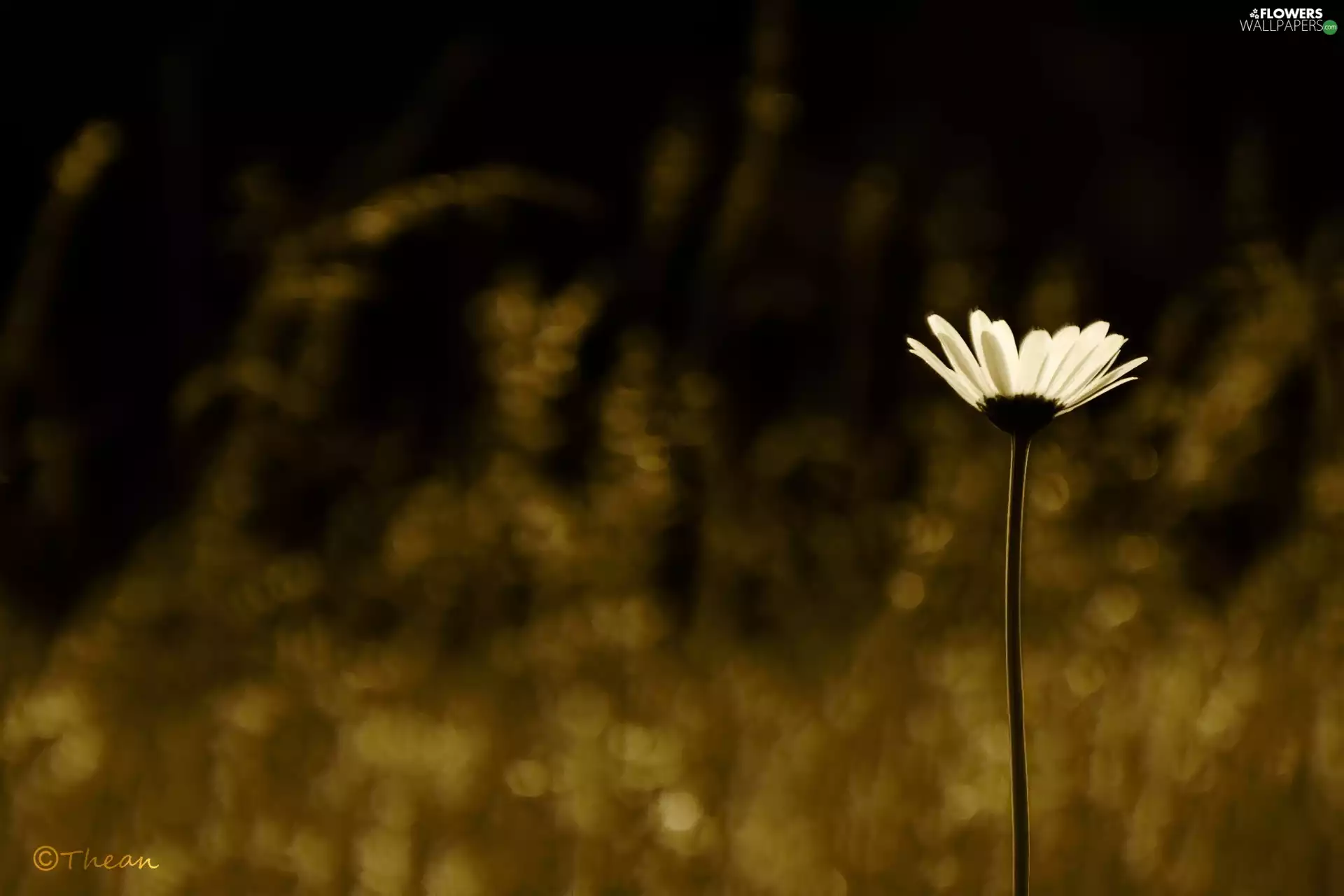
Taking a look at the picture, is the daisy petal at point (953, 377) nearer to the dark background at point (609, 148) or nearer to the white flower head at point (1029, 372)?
the white flower head at point (1029, 372)

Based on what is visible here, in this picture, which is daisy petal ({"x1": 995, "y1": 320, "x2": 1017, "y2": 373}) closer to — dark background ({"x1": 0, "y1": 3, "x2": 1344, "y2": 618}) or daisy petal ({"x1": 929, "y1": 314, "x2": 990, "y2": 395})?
daisy petal ({"x1": 929, "y1": 314, "x2": 990, "y2": 395})

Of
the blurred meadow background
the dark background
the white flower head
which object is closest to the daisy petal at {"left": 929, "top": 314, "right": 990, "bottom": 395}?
the white flower head

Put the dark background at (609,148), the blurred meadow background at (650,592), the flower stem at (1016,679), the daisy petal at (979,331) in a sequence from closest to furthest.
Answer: the flower stem at (1016,679) → the daisy petal at (979,331) → the blurred meadow background at (650,592) → the dark background at (609,148)

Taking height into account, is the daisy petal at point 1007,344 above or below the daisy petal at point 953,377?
above

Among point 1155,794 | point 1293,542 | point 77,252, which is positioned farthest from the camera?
point 77,252

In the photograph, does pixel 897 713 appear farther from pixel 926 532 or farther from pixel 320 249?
pixel 320 249

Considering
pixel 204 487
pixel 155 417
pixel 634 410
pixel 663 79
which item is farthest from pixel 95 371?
pixel 634 410

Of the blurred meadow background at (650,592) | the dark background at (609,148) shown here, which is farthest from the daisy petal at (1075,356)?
the dark background at (609,148)

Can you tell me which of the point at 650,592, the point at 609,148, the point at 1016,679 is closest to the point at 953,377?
the point at 1016,679
